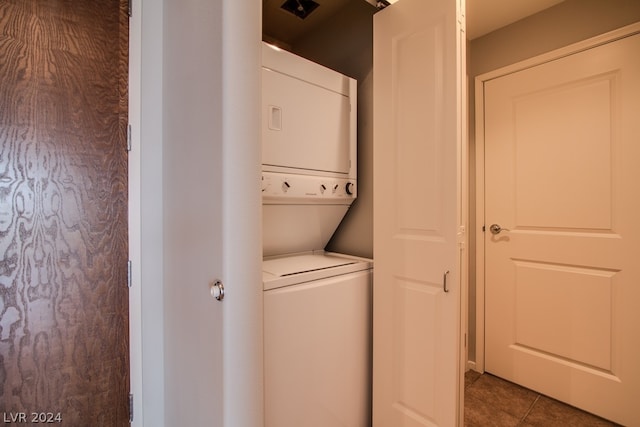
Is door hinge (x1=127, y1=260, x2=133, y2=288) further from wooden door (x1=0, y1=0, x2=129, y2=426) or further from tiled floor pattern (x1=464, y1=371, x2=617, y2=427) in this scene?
tiled floor pattern (x1=464, y1=371, x2=617, y2=427)

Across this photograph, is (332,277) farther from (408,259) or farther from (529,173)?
(529,173)

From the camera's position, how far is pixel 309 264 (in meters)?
1.55

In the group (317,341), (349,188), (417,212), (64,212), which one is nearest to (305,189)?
(349,188)

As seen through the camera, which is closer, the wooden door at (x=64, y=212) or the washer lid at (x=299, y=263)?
the wooden door at (x=64, y=212)

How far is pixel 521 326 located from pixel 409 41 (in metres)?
2.11

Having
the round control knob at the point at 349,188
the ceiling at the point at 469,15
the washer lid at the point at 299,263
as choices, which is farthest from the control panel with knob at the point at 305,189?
the ceiling at the point at 469,15

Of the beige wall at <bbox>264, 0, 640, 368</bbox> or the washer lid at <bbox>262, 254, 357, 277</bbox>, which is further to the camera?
the beige wall at <bbox>264, 0, 640, 368</bbox>

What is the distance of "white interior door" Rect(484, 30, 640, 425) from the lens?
1.79m

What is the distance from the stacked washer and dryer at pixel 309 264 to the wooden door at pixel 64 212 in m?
0.72

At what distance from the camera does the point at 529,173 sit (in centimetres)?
215

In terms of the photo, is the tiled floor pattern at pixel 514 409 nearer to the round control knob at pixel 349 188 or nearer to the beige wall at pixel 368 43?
the beige wall at pixel 368 43

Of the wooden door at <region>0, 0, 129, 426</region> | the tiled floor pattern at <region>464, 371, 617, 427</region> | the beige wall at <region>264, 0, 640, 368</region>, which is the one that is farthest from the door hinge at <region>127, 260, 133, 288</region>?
the tiled floor pattern at <region>464, 371, 617, 427</region>

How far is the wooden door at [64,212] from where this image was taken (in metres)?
1.21

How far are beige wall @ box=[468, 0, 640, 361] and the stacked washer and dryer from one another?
49.3 inches
